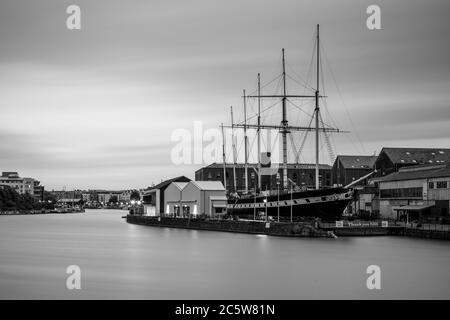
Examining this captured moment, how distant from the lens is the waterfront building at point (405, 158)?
89.6m

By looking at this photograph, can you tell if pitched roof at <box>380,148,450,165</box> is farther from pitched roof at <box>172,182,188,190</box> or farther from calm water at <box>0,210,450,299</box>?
calm water at <box>0,210,450,299</box>

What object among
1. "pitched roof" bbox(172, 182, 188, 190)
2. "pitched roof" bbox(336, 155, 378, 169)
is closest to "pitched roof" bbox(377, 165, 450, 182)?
"pitched roof" bbox(172, 182, 188, 190)

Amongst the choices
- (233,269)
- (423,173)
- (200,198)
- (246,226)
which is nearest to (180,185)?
(200,198)

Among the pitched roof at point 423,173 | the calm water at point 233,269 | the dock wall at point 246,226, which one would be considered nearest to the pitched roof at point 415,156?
the pitched roof at point 423,173

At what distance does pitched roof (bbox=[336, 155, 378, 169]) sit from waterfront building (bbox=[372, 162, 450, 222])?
33032 mm

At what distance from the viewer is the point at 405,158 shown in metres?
90.4

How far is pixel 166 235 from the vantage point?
70125 millimetres

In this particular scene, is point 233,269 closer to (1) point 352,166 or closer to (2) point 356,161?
(1) point 352,166

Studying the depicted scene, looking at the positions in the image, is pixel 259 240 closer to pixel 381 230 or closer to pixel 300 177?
pixel 381 230

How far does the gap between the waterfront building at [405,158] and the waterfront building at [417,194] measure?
11.1 m

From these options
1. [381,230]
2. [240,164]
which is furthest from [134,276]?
[240,164]

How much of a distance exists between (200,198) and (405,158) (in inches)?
1176
